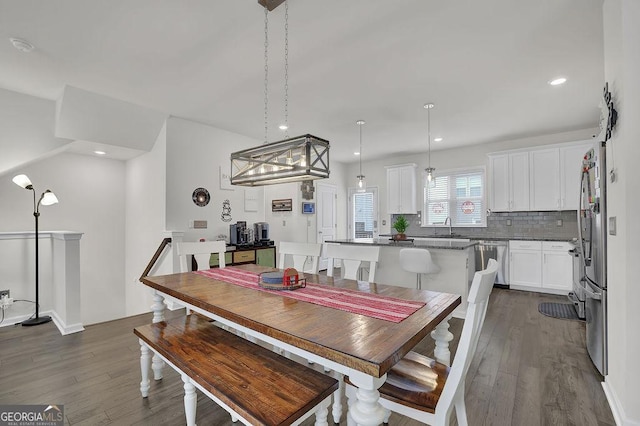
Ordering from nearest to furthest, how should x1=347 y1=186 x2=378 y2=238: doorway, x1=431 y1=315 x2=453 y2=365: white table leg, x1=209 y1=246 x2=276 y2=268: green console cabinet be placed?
1. x1=431 y1=315 x2=453 y2=365: white table leg
2. x1=209 y1=246 x2=276 y2=268: green console cabinet
3. x1=347 y1=186 x2=378 y2=238: doorway

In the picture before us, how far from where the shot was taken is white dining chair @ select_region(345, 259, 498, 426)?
3.78ft

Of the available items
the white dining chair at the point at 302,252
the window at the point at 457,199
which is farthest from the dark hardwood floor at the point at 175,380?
the window at the point at 457,199

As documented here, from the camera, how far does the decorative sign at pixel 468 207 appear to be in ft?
19.6

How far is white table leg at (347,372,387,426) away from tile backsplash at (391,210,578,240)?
5318mm

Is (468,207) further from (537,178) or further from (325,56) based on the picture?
(325,56)

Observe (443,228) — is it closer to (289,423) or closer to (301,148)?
(301,148)

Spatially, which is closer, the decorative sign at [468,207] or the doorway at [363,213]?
the decorative sign at [468,207]

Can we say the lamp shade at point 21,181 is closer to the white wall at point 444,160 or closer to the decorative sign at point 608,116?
the decorative sign at point 608,116

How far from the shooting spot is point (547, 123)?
183 inches

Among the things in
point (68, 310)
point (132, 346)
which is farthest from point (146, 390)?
point (68, 310)

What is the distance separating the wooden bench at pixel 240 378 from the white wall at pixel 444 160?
222 inches

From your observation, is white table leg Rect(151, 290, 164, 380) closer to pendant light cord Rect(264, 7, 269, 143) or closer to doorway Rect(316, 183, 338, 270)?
pendant light cord Rect(264, 7, 269, 143)

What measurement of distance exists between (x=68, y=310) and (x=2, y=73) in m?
2.58

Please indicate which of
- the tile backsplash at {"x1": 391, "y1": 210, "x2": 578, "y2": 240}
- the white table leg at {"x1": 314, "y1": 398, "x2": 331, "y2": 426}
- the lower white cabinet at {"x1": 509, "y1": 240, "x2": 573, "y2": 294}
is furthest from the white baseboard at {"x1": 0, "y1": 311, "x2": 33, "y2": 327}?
the lower white cabinet at {"x1": 509, "y1": 240, "x2": 573, "y2": 294}
